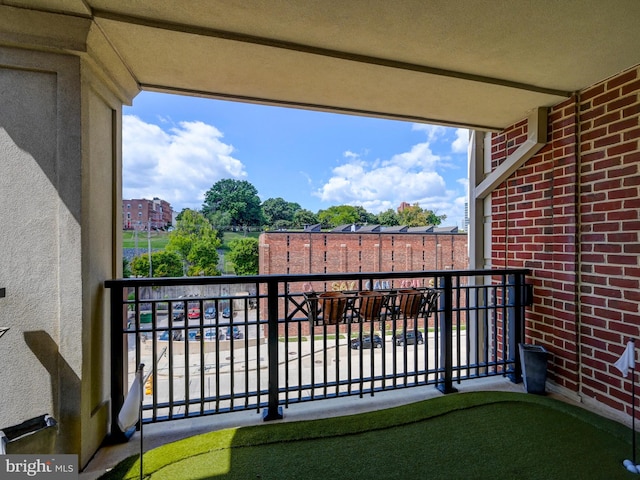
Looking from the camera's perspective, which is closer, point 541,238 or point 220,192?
point 541,238

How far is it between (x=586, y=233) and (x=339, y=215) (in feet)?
93.3

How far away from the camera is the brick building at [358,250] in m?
15.7

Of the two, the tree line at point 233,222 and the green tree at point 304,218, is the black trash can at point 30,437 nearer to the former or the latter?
the tree line at point 233,222

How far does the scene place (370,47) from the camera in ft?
5.49

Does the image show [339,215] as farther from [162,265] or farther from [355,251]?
→ [162,265]

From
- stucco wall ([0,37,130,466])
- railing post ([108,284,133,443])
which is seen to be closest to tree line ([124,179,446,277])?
railing post ([108,284,133,443])

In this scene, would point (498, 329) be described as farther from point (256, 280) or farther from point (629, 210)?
point (256, 280)

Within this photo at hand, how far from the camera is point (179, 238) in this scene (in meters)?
13.6

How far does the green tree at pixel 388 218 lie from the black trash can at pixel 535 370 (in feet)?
90.9

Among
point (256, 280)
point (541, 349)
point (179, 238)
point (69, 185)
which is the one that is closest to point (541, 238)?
point (541, 349)

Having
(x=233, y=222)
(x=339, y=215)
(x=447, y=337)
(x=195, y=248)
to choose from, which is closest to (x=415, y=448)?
(x=447, y=337)

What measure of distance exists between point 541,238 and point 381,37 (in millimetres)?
2099

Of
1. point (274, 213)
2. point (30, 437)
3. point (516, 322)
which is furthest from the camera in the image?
point (274, 213)

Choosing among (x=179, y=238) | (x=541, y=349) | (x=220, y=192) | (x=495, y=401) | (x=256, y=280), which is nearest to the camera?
(x=256, y=280)
